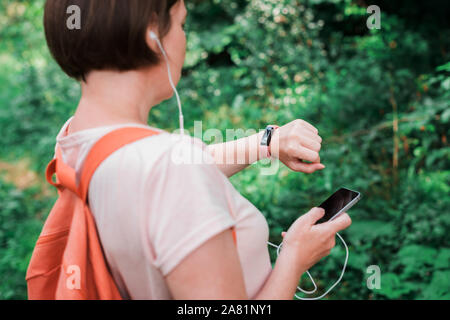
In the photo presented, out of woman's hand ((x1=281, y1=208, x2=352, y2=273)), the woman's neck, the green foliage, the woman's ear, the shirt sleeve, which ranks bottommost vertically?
the green foliage

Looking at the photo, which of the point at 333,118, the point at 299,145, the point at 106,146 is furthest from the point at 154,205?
the point at 333,118

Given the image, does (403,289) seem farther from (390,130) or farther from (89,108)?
(89,108)

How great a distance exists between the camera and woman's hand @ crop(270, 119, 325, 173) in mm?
1481

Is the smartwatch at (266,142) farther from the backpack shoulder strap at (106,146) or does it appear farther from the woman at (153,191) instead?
the backpack shoulder strap at (106,146)

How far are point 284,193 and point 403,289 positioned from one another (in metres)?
1.21

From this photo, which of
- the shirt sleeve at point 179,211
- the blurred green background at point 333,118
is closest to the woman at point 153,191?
the shirt sleeve at point 179,211

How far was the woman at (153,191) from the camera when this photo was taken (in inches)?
36.4

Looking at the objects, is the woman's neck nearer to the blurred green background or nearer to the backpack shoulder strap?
the backpack shoulder strap

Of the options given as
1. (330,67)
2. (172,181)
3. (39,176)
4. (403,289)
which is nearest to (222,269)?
(172,181)

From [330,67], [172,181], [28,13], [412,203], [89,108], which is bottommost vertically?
[412,203]

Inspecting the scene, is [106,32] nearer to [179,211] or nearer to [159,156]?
[159,156]

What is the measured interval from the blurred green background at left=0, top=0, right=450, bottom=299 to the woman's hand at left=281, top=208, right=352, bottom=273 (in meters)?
1.37

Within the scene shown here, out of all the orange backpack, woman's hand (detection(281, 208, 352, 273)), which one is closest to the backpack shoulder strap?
the orange backpack

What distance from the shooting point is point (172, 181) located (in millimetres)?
937
